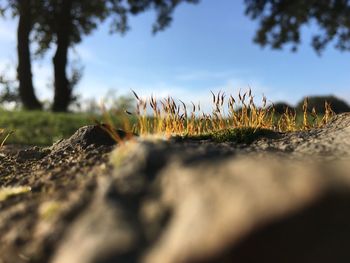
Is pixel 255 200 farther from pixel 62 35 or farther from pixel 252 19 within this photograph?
pixel 252 19

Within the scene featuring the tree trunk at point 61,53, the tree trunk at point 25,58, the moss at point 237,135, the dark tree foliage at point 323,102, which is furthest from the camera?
the tree trunk at point 61,53

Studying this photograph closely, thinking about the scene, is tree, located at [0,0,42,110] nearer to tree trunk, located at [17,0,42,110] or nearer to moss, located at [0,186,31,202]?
tree trunk, located at [17,0,42,110]

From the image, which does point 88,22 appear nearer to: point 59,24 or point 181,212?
point 59,24

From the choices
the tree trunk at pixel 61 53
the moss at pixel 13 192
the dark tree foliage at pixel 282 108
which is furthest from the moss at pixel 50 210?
the tree trunk at pixel 61 53

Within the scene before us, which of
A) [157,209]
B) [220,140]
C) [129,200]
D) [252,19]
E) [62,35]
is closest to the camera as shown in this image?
[157,209]

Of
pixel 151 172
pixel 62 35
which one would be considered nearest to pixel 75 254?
pixel 151 172

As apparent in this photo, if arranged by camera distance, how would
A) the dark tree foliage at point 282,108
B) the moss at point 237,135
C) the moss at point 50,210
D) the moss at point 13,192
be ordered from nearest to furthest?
the moss at point 50,210 < the moss at point 13,192 < the moss at point 237,135 < the dark tree foliage at point 282,108

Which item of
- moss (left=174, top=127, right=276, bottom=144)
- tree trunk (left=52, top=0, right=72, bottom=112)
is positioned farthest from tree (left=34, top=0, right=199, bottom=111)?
moss (left=174, top=127, right=276, bottom=144)

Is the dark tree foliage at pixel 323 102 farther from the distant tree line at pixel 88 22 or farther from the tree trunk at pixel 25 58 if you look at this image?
the tree trunk at pixel 25 58

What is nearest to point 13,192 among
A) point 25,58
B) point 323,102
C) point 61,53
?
point 323,102
